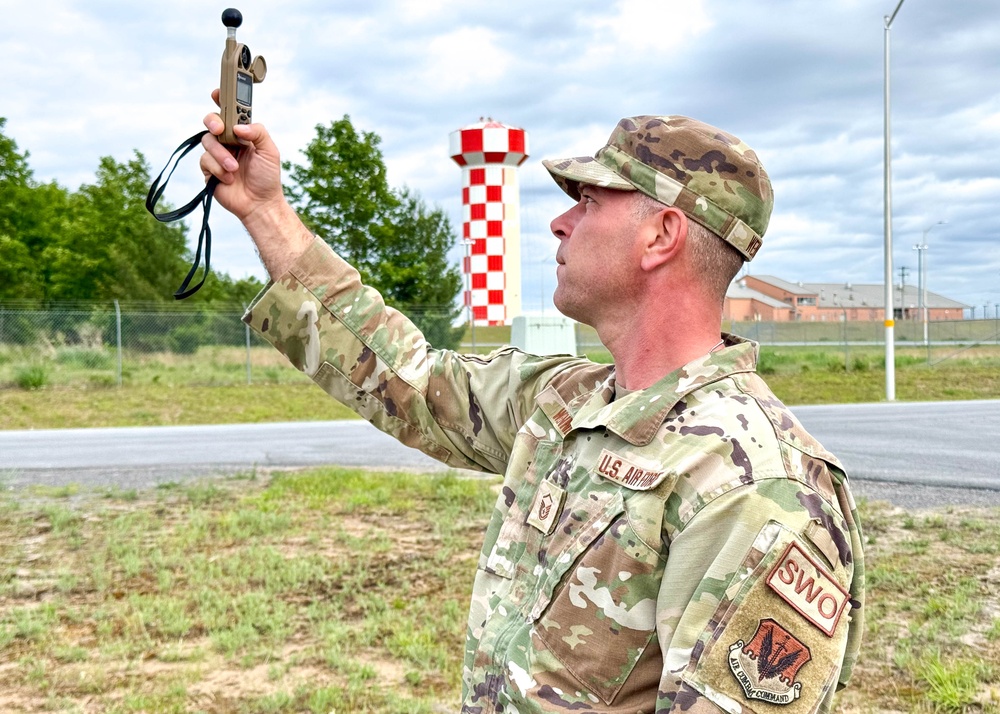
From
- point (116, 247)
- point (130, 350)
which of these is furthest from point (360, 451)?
point (116, 247)

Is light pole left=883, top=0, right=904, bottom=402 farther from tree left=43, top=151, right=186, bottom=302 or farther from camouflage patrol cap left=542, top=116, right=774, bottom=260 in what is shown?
tree left=43, top=151, right=186, bottom=302

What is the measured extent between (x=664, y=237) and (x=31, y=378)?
637 inches

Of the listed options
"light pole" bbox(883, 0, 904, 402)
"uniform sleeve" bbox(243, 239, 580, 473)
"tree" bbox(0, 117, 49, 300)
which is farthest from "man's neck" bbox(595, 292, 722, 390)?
"tree" bbox(0, 117, 49, 300)

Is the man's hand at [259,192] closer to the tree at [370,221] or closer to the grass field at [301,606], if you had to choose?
the grass field at [301,606]

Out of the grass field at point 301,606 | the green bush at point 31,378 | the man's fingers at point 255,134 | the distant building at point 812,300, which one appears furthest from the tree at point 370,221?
the distant building at point 812,300

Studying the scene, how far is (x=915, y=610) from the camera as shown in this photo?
164 inches

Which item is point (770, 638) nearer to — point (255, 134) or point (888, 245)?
point (255, 134)

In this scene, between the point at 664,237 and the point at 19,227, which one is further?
the point at 19,227

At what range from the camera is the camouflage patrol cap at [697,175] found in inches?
62.5

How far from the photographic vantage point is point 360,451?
30.6ft

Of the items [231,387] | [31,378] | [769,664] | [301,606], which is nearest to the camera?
[769,664]

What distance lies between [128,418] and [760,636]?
13.2m

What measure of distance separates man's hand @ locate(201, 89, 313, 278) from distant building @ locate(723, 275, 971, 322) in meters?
73.9

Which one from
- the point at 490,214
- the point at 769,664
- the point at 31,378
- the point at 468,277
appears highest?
the point at 490,214
